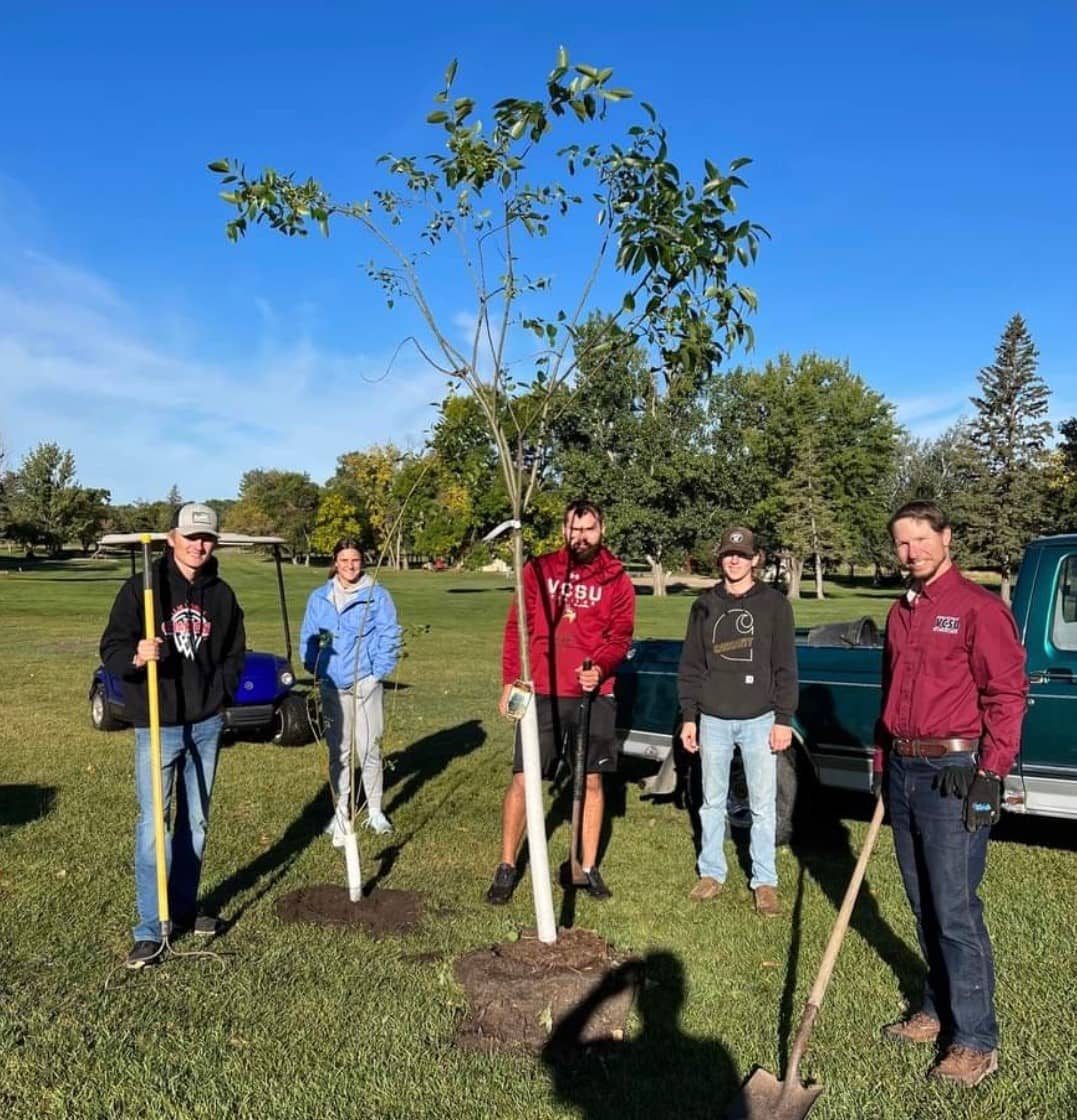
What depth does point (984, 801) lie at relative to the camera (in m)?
3.44

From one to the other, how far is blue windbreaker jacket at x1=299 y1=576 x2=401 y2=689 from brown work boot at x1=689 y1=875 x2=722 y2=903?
7.82 feet

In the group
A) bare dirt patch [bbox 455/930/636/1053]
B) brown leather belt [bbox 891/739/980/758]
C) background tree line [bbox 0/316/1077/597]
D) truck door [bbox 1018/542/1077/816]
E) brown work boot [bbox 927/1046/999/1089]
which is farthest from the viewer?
background tree line [bbox 0/316/1077/597]

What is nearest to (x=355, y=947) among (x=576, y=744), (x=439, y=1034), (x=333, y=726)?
(x=439, y=1034)

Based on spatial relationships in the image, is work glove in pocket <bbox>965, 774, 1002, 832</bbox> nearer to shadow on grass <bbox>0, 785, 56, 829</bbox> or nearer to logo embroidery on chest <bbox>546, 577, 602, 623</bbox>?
logo embroidery on chest <bbox>546, 577, 602, 623</bbox>

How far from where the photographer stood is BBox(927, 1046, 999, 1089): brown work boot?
3453 mm

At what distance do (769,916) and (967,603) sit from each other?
2384 millimetres

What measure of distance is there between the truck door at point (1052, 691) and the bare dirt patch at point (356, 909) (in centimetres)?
349

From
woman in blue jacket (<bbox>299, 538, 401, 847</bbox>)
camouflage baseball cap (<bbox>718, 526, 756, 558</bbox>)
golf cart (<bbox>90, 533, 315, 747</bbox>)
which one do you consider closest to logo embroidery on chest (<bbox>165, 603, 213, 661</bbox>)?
woman in blue jacket (<bbox>299, 538, 401, 847</bbox>)

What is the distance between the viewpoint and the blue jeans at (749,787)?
5.41 metres

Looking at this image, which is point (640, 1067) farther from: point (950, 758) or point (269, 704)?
point (269, 704)

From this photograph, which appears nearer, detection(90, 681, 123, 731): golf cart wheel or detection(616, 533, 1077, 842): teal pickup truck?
detection(616, 533, 1077, 842): teal pickup truck

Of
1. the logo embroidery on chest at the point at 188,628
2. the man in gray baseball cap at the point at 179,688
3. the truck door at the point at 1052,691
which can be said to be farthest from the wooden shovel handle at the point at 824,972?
the logo embroidery on chest at the point at 188,628

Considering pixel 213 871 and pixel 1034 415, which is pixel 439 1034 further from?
pixel 1034 415

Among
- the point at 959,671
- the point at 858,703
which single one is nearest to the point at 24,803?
the point at 858,703
